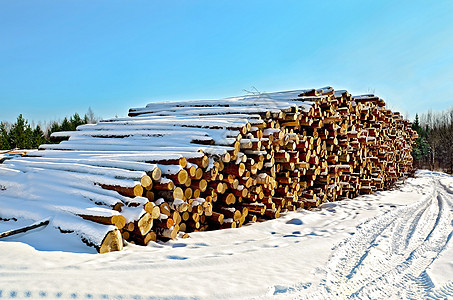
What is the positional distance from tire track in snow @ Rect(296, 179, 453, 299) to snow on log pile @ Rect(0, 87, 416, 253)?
6.85 feet

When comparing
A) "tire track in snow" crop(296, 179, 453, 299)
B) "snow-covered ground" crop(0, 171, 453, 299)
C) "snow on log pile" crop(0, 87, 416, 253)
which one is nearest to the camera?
"snow-covered ground" crop(0, 171, 453, 299)

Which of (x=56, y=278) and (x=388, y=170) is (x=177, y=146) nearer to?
(x=56, y=278)

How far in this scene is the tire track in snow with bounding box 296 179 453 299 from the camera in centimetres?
347

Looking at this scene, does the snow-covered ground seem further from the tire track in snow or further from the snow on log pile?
the snow on log pile

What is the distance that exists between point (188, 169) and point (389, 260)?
327 centimetres

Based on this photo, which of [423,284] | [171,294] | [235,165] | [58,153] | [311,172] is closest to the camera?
[171,294]

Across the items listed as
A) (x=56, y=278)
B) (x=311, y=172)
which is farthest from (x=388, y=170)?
(x=56, y=278)

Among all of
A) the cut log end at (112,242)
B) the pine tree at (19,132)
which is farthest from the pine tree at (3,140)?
the cut log end at (112,242)

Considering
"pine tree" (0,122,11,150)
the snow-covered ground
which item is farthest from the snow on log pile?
"pine tree" (0,122,11,150)

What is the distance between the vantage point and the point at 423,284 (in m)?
3.70

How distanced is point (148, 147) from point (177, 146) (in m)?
0.60

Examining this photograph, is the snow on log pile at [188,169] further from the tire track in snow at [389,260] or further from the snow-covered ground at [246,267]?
the tire track in snow at [389,260]

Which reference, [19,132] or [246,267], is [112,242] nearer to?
[246,267]

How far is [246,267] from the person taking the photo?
3.91 m
